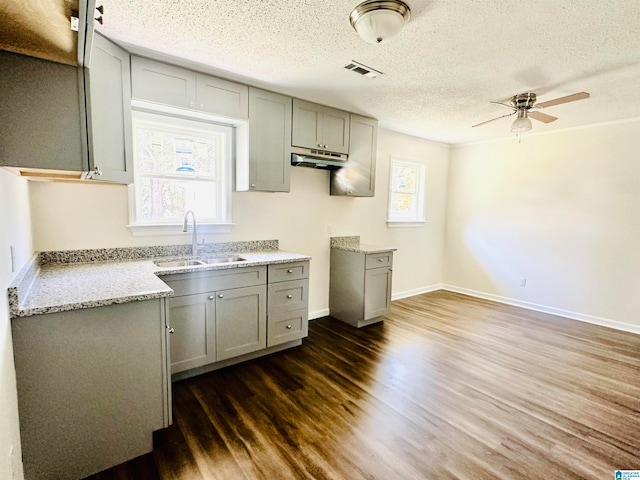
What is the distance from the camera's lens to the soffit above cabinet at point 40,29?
2.54 ft

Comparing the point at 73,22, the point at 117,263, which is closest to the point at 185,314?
the point at 117,263

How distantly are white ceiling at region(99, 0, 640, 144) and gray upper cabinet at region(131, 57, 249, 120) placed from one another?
16 cm

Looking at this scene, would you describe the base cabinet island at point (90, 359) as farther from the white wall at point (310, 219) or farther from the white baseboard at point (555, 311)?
the white baseboard at point (555, 311)

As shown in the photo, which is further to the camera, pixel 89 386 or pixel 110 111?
pixel 110 111

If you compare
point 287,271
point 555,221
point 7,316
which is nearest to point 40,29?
point 7,316

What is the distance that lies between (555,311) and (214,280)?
14.9 feet

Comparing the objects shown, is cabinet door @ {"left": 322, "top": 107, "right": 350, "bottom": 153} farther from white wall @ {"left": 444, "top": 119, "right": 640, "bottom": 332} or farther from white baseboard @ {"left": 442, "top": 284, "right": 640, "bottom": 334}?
white baseboard @ {"left": 442, "top": 284, "right": 640, "bottom": 334}

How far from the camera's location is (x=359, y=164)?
3.89m

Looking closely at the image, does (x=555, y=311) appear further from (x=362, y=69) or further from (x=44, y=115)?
(x=44, y=115)

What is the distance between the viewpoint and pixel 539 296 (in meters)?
4.52

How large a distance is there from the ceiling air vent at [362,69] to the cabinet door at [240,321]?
199cm

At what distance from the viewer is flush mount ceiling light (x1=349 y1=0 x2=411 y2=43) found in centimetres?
169

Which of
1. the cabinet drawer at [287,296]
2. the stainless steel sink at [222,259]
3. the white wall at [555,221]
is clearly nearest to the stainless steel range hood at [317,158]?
the stainless steel sink at [222,259]

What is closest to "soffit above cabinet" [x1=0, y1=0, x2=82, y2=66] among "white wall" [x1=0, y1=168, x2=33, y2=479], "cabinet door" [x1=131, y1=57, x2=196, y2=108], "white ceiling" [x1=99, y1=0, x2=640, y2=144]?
"white wall" [x1=0, y1=168, x2=33, y2=479]
